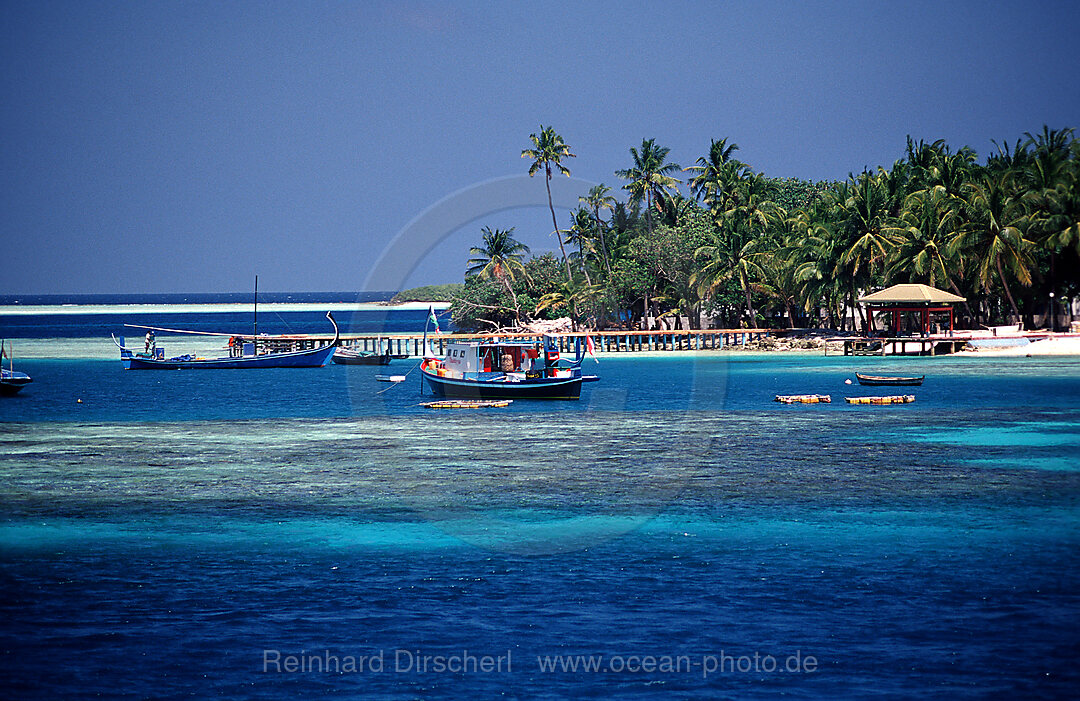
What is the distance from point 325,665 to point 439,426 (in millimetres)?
27235

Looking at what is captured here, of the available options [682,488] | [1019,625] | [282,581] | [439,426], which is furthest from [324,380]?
[1019,625]

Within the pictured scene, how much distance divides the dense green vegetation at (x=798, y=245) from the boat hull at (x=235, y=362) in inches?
565

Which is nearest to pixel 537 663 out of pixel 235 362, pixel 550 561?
pixel 550 561

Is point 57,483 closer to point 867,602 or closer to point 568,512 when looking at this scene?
point 568,512

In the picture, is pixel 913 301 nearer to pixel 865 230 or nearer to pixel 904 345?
pixel 904 345

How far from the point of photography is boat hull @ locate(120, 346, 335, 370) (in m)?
82.8

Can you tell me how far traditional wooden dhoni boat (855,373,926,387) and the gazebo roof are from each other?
76.2ft

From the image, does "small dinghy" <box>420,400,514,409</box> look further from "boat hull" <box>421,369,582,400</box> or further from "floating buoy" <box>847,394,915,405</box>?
"floating buoy" <box>847,394,915,405</box>

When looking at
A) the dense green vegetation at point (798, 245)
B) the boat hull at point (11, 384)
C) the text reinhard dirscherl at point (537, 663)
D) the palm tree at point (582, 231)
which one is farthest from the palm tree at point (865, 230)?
the text reinhard dirscherl at point (537, 663)

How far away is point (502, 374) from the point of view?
5006 centimetres

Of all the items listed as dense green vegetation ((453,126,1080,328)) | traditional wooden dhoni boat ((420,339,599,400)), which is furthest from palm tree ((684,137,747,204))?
traditional wooden dhoni boat ((420,339,599,400))

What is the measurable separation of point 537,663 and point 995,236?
68.5 metres

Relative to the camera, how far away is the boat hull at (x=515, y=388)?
163ft

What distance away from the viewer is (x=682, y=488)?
81.5 ft
